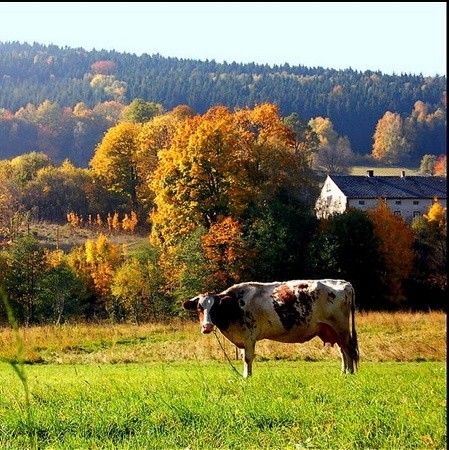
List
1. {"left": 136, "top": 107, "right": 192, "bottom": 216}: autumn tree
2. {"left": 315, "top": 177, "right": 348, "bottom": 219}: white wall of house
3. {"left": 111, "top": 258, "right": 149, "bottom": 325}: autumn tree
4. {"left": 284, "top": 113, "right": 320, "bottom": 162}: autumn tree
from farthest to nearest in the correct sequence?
1. {"left": 284, "top": 113, "right": 320, "bottom": 162}: autumn tree
2. {"left": 315, "top": 177, "right": 348, "bottom": 219}: white wall of house
3. {"left": 136, "top": 107, "right": 192, "bottom": 216}: autumn tree
4. {"left": 111, "top": 258, "right": 149, "bottom": 325}: autumn tree

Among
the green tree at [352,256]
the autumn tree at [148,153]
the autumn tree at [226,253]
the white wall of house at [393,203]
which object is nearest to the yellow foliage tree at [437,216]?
the white wall of house at [393,203]

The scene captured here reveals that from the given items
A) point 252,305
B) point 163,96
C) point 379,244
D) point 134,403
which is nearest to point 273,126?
point 379,244

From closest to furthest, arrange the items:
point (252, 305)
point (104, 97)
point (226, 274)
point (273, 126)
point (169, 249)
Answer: point (252, 305) < point (226, 274) < point (169, 249) < point (273, 126) < point (104, 97)

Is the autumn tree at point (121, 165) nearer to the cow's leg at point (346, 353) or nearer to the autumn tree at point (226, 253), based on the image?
the autumn tree at point (226, 253)

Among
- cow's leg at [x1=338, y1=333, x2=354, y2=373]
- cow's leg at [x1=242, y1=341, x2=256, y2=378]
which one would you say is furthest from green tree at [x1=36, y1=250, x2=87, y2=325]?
cow's leg at [x1=338, y1=333, x2=354, y2=373]

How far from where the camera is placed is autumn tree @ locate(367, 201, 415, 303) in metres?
49.4

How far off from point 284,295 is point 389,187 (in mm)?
75047

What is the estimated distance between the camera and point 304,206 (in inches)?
1905

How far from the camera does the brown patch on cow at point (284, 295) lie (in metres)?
15.3

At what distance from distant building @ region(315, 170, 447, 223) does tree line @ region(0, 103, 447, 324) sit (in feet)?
82.8

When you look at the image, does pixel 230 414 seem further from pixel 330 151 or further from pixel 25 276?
pixel 330 151

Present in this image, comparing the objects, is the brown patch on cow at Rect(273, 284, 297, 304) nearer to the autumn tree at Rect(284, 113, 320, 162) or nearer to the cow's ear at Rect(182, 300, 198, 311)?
the cow's ear at Rect(182, 300, 198, 311)

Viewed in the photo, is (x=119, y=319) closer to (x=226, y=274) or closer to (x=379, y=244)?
(x=226, y=274)

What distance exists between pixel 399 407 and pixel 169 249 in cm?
4064
